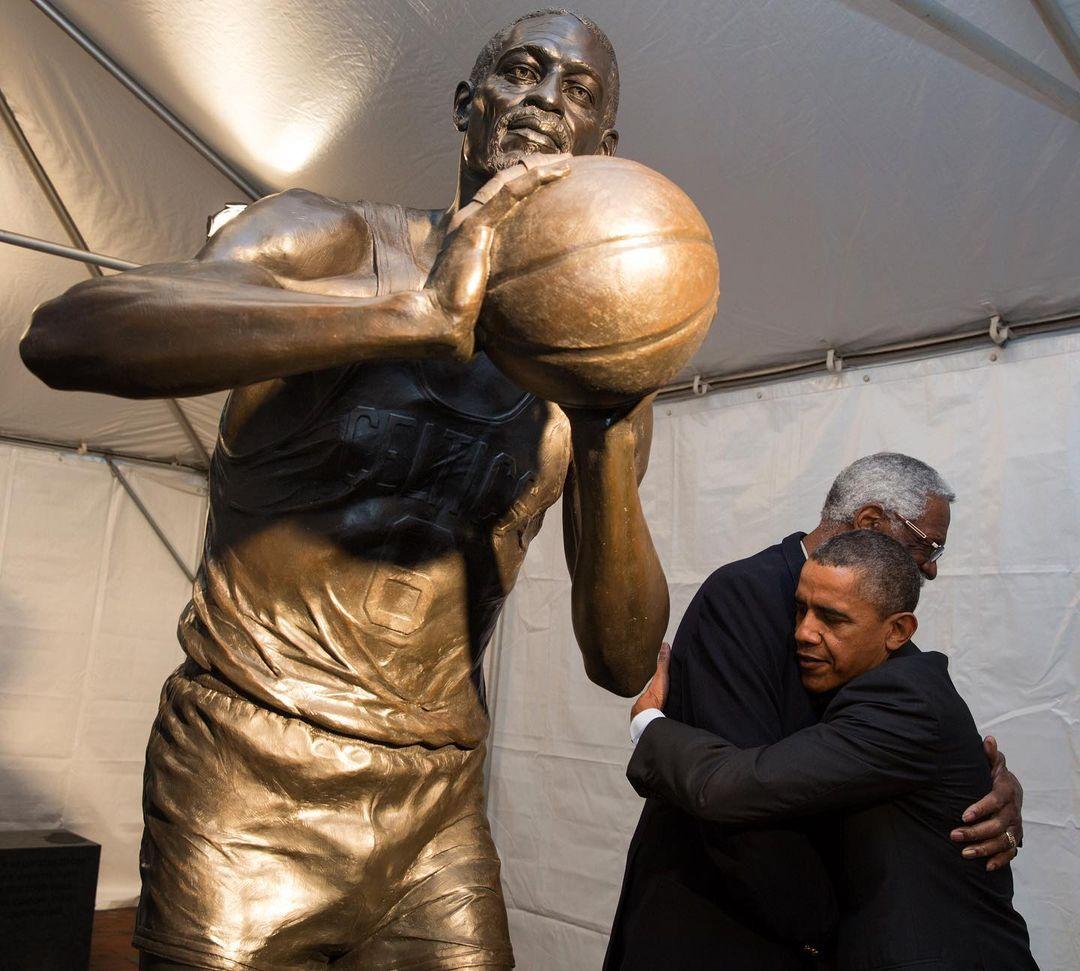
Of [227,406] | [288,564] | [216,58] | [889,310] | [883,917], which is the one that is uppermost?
[216,58]

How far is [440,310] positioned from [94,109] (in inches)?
194

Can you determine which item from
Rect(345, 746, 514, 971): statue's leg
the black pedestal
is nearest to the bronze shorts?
Rect(345, 746, 514, 971): statue's leg

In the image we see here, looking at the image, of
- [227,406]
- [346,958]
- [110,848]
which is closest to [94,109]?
[227,406]

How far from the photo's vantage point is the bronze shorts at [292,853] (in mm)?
1561

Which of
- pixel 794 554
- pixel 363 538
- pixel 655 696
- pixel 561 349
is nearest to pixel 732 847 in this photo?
pixel 655 696

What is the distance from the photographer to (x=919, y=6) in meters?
3.37

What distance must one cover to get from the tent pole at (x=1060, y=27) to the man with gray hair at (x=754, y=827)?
4.34 ft

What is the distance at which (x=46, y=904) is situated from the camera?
6312 mm

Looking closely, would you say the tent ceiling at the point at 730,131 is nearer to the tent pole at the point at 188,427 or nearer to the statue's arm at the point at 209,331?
the tent pole at the point at 188,427

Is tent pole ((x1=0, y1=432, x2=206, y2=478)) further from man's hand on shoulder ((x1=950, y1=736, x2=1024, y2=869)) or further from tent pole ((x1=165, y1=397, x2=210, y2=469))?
man's hand on shoulder ((x1=950, y1=736, x2=1024, y2=869))

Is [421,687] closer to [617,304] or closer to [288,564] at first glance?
[288,564]

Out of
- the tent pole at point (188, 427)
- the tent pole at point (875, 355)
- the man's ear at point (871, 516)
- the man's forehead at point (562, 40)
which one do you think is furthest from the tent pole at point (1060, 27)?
the tent pole at point (188, 427)

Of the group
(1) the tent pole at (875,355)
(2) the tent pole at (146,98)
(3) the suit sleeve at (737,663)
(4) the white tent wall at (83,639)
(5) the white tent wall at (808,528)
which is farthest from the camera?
(4) the white tent wall at (83,639)

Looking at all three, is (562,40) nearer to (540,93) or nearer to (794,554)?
(540,93)
